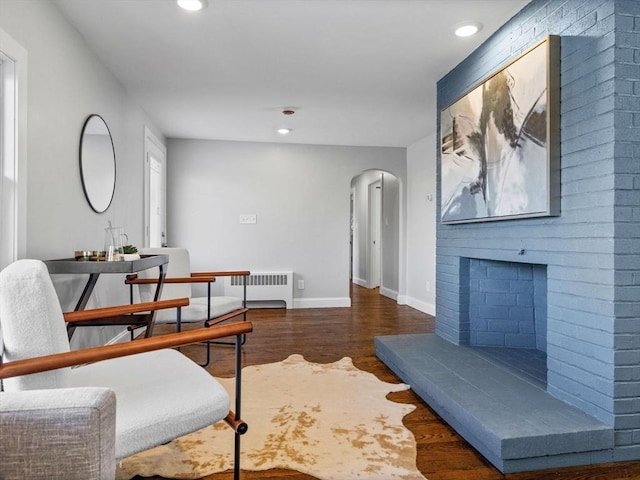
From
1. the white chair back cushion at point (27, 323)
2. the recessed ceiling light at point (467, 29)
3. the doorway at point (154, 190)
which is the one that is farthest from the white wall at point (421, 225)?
the white chair back cushion at point (27, 323)

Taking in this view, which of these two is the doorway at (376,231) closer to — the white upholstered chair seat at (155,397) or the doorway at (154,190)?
the doorway at (154,190)

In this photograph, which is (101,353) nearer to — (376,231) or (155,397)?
(155,397)

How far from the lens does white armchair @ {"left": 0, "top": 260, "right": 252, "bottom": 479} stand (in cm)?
108

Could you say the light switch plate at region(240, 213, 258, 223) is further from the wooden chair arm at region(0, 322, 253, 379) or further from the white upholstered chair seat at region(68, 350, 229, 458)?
the wooden chair arm at region(0, 322, 253, 379)

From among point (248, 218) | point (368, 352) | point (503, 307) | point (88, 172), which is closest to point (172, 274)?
point (88, 172)

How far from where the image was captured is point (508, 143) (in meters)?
2.25

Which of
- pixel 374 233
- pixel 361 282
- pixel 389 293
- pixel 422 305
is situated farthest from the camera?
pixel 361 282

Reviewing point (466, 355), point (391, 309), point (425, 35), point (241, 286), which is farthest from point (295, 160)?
point (466, 355)

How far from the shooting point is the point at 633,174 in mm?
1667

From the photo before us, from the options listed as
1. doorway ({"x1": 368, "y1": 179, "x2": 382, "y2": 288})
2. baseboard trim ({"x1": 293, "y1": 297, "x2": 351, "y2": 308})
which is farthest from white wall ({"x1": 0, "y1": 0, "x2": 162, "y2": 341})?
doorway ({"x1": 368, "y1": 179, "x2": 382, "y2": 288})

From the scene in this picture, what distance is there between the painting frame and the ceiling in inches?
16.3

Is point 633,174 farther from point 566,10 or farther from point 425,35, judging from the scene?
point 425,35

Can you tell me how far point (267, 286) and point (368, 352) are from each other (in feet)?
7.45

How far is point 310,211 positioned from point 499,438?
13.8 feet
